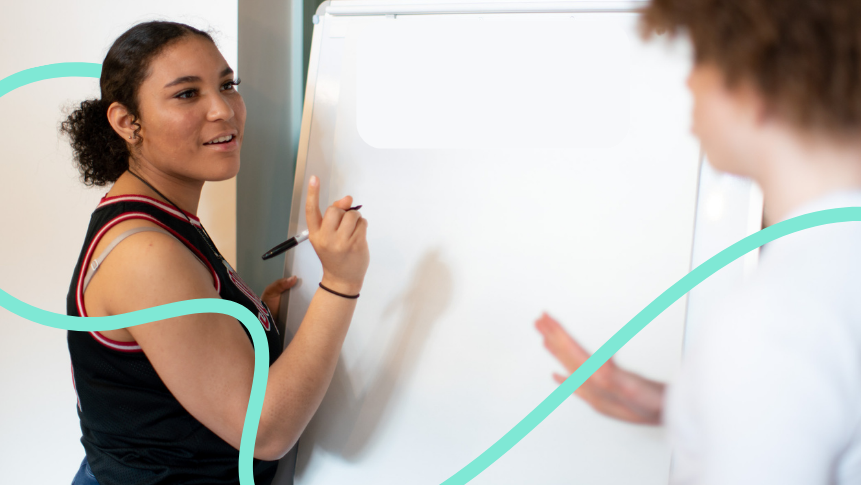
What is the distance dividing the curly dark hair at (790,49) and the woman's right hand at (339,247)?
0.47 meters

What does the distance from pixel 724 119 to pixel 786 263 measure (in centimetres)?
10

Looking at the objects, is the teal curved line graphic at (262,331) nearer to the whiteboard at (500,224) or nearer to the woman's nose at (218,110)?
the whiteboard at (500,224)

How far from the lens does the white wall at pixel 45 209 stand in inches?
44.0

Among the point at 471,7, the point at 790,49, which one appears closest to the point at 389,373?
the point at 471,7

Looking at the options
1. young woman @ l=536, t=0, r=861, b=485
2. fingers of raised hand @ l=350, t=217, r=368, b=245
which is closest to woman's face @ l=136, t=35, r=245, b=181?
fingers of raised hand @ l=350, t=217, r=368, b=245

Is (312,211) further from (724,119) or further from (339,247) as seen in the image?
(724,119)

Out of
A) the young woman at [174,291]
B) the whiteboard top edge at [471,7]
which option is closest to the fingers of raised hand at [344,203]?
the young woman at [174,291]

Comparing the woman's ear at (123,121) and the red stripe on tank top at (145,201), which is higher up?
the woman's ear at (123,121)

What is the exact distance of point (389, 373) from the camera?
2.88ft

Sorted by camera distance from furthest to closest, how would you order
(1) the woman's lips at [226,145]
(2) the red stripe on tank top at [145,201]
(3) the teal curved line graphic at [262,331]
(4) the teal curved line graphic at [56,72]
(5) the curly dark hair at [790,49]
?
(4) the teal curved line graphic at [56,72] < (1) the woman's lips at [226,145] < (2) the red stripe on tank top at [145,201] < (3) the teal curved line graphic at [262,331] < (5) the curly dark hair at [790,49]

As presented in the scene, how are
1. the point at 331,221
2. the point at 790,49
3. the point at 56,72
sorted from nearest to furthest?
the point at 790,49 → the point at 331,221 → the point at 56,72

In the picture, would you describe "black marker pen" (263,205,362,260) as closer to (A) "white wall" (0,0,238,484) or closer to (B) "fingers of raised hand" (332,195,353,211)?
(B) "fingers of raised hand" (332,195,353,211)

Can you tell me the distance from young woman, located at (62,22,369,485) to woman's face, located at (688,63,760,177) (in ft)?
1.50

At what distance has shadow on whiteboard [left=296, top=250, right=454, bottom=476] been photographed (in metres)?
0.86
